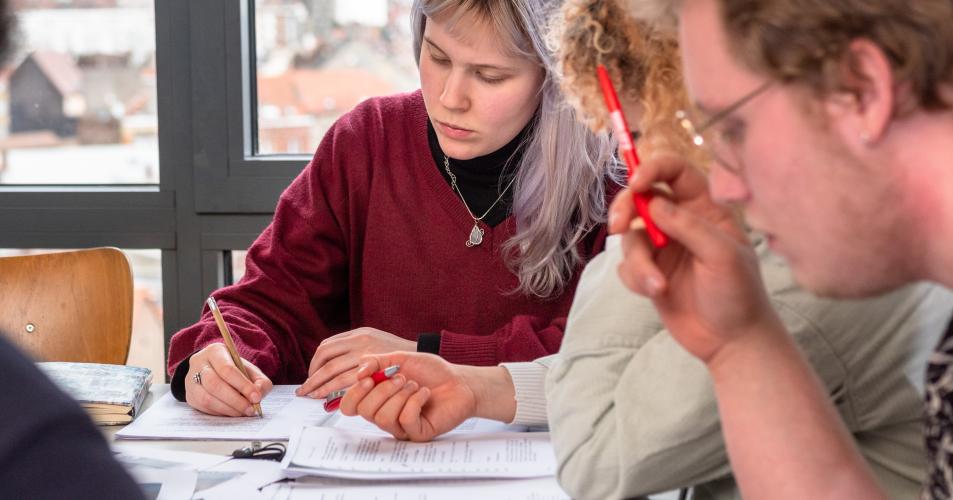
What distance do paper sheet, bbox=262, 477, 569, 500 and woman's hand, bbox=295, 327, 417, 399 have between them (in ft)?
1.12

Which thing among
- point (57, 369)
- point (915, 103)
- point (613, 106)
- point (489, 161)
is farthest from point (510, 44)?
point (915, 103)

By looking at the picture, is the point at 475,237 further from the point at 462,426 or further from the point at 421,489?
the point at 421,489

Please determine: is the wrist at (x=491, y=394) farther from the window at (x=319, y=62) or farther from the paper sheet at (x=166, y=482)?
the window at (x=319, y=62)

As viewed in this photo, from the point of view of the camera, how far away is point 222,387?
62.0 inches

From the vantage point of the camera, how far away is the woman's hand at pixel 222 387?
1.57 metres

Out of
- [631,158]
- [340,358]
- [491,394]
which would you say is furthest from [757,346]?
[340,358]

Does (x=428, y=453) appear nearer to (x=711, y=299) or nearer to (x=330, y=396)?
(x=330, y=396)

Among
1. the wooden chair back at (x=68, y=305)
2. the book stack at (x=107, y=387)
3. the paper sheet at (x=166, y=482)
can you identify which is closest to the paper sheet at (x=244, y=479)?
the paper sheet at (x=166, y=482)

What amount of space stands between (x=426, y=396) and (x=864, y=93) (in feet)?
2.62

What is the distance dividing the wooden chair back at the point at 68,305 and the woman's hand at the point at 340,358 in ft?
2.33

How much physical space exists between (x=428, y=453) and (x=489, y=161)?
746 mm

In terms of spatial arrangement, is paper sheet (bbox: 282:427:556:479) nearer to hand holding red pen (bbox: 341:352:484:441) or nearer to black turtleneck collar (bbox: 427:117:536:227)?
hand holding red pen (bbox: 341:352:484:441)

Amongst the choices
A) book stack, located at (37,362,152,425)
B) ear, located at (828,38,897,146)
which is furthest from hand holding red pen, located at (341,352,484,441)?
ear, located at (828,38,897,146)

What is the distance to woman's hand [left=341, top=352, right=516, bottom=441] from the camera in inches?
56.0
